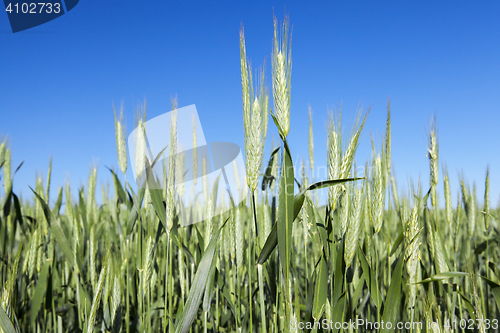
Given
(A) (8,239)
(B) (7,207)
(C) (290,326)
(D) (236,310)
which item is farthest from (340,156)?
(A) (8,239)

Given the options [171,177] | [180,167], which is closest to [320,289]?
[171,177]

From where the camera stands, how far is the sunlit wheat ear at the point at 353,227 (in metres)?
1.09

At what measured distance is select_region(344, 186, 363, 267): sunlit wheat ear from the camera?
1.09m

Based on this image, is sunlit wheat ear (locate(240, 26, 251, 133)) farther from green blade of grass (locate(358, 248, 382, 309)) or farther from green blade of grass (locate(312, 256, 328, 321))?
green blade of grass (locate(358, 248, 382, 309))

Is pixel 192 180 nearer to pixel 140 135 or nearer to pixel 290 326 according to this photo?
pixel 140 135

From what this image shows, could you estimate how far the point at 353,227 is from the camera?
111cm

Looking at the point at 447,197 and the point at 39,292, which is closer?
the point at 39,292

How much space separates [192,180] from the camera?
6.72 ft

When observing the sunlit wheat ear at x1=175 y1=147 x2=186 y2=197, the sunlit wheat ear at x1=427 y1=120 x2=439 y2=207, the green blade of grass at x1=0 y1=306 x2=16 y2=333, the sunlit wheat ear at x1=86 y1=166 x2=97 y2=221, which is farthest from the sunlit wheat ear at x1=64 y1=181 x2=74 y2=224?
the sunlit wheat ear at x1=427 y1=120 x2=439 y2=207

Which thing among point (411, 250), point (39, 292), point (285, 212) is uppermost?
point (285, 212)

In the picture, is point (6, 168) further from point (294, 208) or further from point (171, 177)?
point (294, 208)

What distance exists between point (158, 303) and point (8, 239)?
1229 millimetres

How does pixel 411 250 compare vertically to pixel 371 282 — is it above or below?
above

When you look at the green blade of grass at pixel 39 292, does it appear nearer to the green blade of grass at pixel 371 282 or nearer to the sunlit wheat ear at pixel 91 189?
the sunlit wheat ear at pixel 91 189
